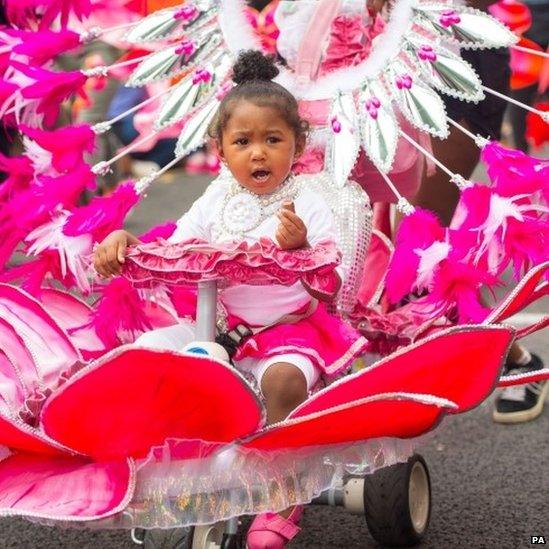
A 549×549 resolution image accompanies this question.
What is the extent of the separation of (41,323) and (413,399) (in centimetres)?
88

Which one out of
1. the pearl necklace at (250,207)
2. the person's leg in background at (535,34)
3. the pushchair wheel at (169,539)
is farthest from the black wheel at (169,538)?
the person's leg in background at (535,34)

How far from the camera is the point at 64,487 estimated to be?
2.30 meters

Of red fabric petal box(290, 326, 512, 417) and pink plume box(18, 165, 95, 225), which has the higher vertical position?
pink plume box(18, 165, 95, 225)

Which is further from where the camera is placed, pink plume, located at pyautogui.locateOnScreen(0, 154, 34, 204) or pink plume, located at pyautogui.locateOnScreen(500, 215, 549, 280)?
pink plume, located at pyautogui.locateOnScreen(0, 154, 34, 204)

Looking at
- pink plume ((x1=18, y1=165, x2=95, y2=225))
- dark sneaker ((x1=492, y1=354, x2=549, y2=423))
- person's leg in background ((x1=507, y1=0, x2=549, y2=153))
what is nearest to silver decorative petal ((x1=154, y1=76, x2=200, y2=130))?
pink plume ((x1=18, y1=165, x2=95, y2=225))

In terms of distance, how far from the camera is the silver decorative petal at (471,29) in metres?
2.91

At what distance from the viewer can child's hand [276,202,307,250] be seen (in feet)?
8.30

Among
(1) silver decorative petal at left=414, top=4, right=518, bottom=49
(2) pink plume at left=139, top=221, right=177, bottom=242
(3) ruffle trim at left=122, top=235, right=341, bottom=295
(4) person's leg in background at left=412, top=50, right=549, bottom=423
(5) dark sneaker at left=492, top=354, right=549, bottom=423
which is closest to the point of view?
(3) ruffle trim at left=122, top=235, right=341, bottom=295

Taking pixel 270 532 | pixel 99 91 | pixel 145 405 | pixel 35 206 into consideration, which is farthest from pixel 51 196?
pixel 99 91

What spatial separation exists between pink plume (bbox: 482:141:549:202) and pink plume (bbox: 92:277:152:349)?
32.6 inches

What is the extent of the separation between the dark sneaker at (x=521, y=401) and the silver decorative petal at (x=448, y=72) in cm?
128

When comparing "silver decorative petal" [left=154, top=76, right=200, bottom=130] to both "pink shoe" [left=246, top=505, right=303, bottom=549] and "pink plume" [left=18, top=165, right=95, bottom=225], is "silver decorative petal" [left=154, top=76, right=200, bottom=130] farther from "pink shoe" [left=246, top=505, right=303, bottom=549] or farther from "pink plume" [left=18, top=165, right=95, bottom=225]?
"pink shoe" [left=246, top=505, right=303, bottom=549]

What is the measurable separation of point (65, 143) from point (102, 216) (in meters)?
0.22

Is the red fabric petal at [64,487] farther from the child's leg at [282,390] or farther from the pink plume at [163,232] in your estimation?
the pink plume at [163,232]
